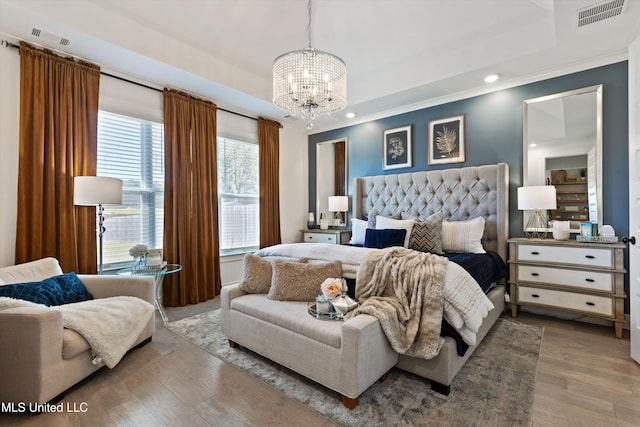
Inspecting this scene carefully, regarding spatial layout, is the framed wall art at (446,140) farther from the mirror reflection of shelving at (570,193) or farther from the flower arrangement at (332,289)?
the flower arrangement at (332,289)

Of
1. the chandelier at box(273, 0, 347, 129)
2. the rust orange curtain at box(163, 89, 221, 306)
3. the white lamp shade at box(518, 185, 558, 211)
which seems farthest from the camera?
the rust orange curtain at box(163, 89, 221, 306)

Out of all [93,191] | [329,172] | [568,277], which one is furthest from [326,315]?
[329,172]

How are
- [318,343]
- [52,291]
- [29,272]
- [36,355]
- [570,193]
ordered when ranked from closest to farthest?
1. [36,355]
2. [318,343]
3. [52,291]
4. [29,272]
5. [570,193]

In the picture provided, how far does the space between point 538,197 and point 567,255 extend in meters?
0.62

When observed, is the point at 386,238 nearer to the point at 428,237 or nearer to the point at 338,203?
the point at 428,237

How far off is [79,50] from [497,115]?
14.9 feet

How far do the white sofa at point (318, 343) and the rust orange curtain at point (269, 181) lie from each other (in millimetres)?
2570

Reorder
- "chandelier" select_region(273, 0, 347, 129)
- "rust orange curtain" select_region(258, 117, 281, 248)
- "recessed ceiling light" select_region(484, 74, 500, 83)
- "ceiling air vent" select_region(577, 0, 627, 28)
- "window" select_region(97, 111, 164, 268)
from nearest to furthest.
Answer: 1. "ceiling air vent" select_region(577, 0, 627, 28)
2. "chandelier" select_region(273, 0, 347, 129)
3. "window" select_region(97, 111, 164, 268)
4. "recessed ceiling light" select_region(484, 74, 500, 83)
5. "rust orange curtain" select_region(258, 117, 281, 248)

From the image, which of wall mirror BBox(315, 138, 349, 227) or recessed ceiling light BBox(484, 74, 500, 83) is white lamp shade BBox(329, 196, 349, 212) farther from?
recessed ceiling light BBox(484, 74, 500, 83)

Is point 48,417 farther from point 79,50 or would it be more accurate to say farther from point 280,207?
point 280,207

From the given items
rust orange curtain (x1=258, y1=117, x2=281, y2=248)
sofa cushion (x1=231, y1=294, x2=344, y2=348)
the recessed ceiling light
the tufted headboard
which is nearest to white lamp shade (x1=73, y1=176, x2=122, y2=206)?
sofa cushion (x1=231, y1=294, x2=344, y2=348)

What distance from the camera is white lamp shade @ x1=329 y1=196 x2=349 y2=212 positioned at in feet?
16.3

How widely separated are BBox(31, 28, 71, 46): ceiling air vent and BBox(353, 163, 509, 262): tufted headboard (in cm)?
372

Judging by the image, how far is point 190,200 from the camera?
12.7 ft
